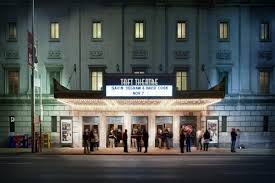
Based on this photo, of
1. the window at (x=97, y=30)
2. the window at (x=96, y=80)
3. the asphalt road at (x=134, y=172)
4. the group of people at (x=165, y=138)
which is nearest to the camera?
the asphalt road at (x=134, y=172)

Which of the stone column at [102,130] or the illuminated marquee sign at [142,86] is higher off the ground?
the illuminated marquee sign at [142,86]

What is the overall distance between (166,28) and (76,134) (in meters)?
10.9

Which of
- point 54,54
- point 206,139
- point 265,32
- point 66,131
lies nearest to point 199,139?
point 206,139

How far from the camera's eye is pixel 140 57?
128 feet

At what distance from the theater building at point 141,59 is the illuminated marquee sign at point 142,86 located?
4855 millimetres

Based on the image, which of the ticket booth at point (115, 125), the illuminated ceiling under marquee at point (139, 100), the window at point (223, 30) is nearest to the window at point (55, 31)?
the illuminated ceiling under marquee at point (139, 100)

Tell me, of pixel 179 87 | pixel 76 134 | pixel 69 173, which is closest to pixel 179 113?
pixel 179 87

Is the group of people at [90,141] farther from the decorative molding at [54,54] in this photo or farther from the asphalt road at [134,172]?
the decorative molding at [54,54]

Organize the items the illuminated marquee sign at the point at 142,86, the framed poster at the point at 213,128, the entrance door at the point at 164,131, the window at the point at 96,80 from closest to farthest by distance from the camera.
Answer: the illuminated marquee sign at the point at 142,86 < the entrance door at the point at 164,131 < the framed poster at the point at 213,128 < the window at the point at 96,80

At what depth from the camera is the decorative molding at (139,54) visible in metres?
38.9

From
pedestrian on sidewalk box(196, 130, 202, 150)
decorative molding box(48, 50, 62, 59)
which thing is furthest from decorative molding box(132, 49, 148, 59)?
pedestrian on sidewalk box(196, 130, 202, 150)

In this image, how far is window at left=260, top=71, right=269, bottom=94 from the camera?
3881cm

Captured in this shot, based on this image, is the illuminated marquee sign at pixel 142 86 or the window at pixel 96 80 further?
the window at pixel 96 80

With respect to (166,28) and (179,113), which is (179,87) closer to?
(179,113)
